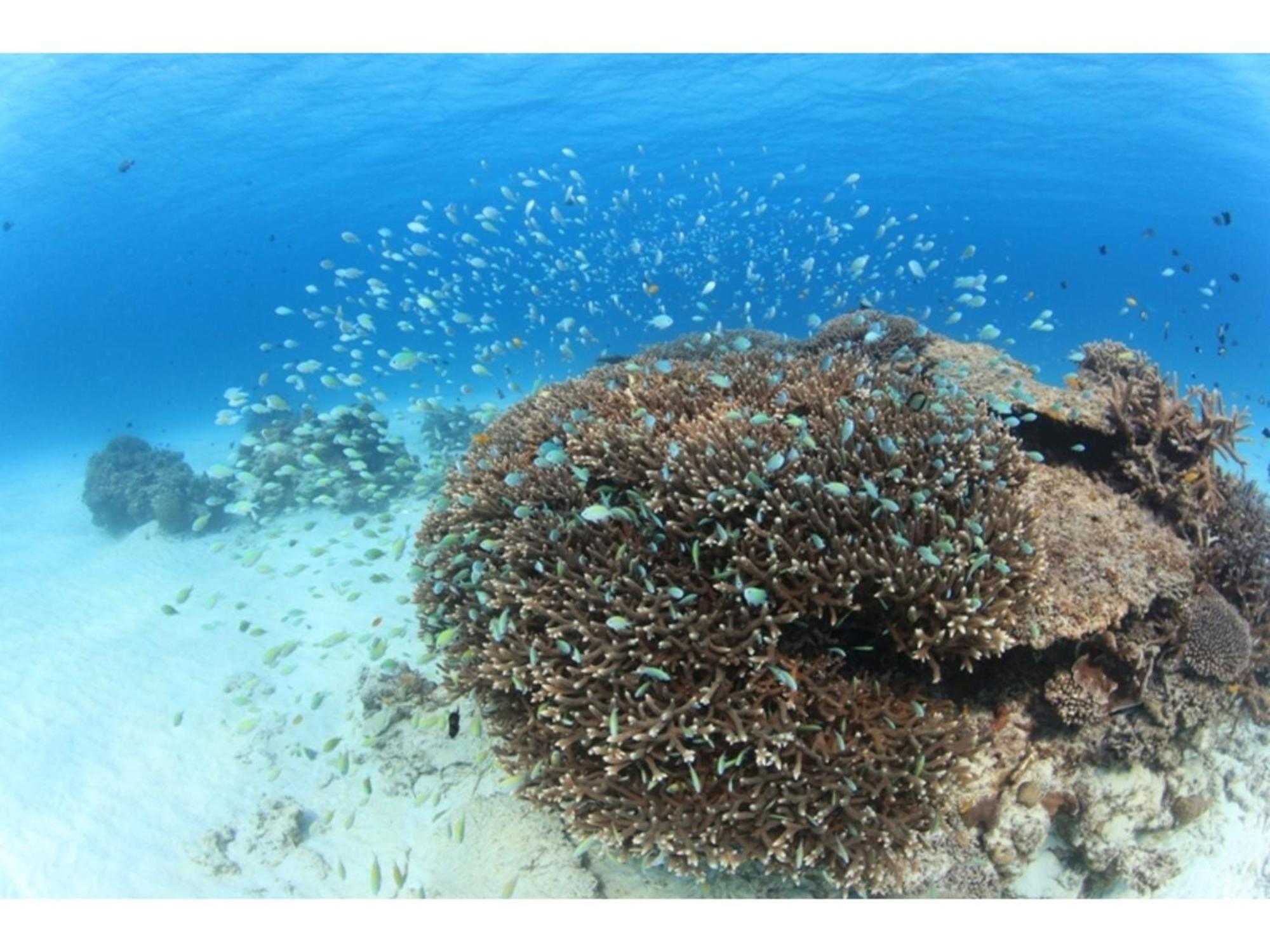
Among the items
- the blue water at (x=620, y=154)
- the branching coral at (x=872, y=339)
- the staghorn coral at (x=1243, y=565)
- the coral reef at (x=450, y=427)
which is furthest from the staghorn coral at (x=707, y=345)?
the coral reef at (x=450, y=427)

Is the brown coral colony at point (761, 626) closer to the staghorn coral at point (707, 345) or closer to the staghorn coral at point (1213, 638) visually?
the staghorn coral at point (1213, 638)

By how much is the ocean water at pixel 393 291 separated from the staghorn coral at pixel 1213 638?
112 cm

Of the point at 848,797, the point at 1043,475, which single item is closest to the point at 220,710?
the point at 848,797

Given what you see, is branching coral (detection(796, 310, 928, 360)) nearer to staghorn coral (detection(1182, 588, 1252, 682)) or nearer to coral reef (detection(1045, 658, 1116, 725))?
staghorn coral (detection(1182, 588, 1252, 682))

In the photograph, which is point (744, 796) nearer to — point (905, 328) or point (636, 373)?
point (636, 373)

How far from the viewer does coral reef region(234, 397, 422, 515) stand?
16266mm

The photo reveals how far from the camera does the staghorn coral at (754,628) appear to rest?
4328 millimetres

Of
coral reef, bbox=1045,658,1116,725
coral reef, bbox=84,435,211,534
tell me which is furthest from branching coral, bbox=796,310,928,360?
coral reef, bbox=84,435,211,534

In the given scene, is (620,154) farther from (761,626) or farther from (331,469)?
(761,626)

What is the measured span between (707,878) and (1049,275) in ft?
274

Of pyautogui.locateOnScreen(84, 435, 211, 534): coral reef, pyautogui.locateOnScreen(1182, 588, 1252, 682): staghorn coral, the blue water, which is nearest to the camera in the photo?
pyautogui.locateOnScreen(1182, 588, 1252, 682): staghorn coral

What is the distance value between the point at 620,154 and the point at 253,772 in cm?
4224

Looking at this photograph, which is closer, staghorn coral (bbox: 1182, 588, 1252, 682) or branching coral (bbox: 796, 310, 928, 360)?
staghorn coral (bbox: 1182, 588, 1252, 682)

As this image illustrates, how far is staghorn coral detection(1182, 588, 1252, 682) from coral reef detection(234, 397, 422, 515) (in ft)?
46.2
